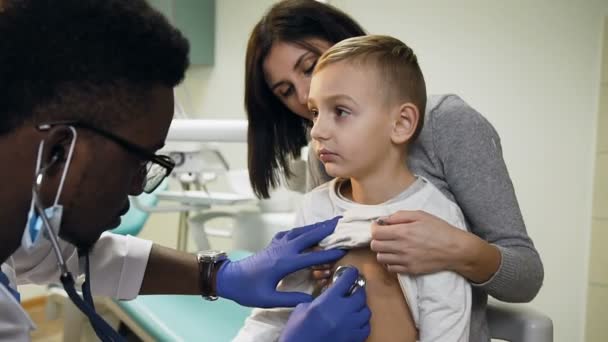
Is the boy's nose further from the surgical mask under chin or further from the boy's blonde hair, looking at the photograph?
the surgical mask under chin

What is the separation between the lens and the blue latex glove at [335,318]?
1.01 meters

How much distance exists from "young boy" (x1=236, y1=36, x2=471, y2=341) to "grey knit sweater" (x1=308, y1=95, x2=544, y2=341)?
1.9 inches

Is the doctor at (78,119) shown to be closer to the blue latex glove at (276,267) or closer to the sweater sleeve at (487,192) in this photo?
the blue latex glove at (276,267)

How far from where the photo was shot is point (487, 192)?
1073mm

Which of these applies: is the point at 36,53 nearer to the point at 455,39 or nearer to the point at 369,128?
the point at 369,128

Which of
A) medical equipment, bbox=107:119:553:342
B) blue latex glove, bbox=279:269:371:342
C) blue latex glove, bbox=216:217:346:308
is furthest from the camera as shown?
medical equipment, bbox=107:119:553:342

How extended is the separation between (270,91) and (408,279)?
0.73 meters

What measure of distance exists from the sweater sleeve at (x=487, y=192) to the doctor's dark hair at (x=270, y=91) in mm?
433

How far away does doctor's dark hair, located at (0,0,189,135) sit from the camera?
0.73 metres

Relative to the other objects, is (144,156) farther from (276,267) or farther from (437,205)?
(437,205)

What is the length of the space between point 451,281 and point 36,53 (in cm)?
82

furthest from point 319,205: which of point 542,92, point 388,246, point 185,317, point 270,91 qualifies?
point 542,92

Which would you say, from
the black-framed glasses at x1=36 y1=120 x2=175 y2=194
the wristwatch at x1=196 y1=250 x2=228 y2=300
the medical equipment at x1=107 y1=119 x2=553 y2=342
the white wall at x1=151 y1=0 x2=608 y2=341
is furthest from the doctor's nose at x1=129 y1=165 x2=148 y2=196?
the white wall at x1=151 y1=0 x2=608 y2=341

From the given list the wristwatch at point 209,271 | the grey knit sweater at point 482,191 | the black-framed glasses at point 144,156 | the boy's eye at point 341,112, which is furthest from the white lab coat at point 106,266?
the grey knit sweater at point 482,191
